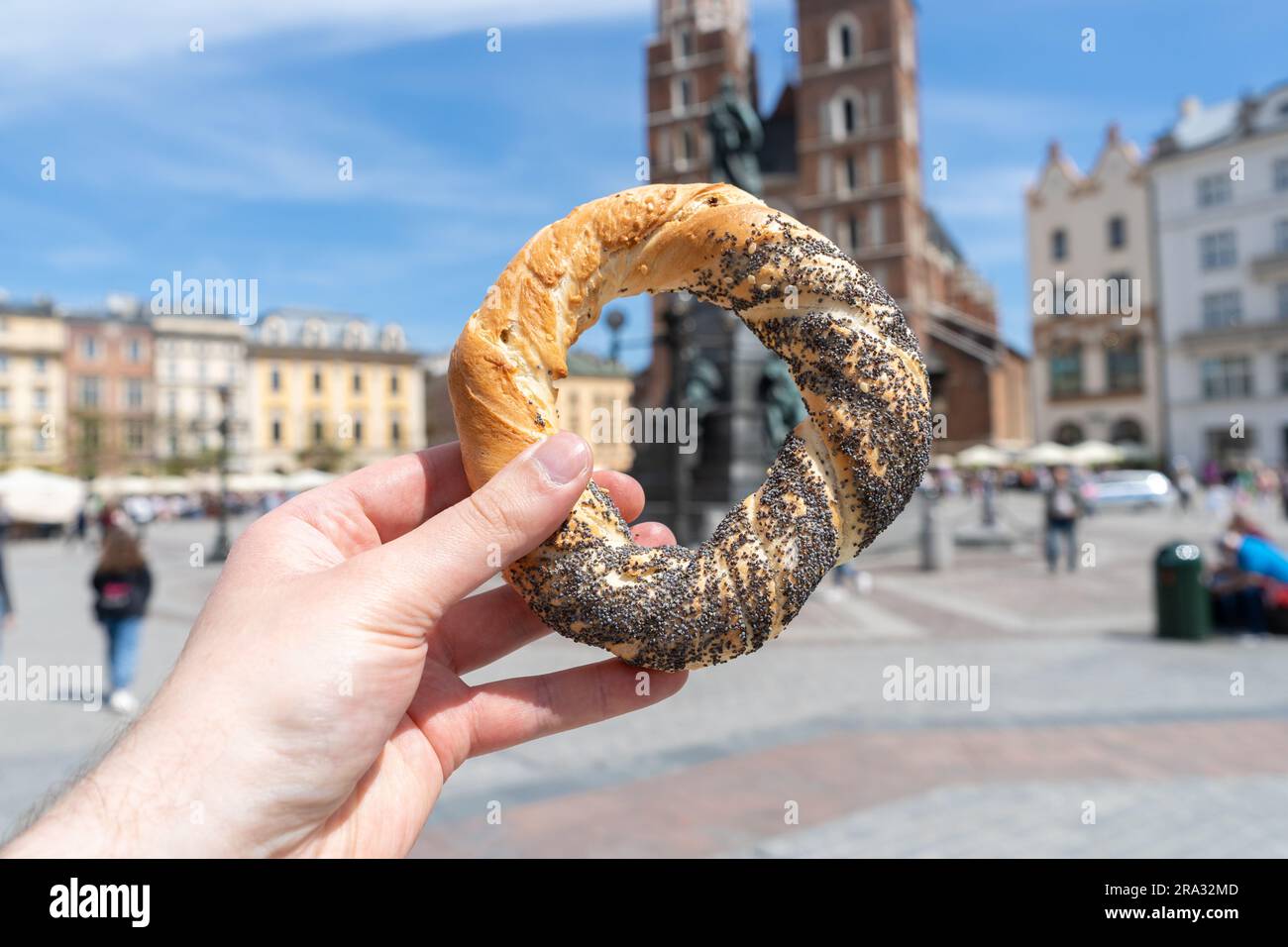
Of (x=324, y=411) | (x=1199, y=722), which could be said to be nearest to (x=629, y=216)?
(x=1199, y=722)

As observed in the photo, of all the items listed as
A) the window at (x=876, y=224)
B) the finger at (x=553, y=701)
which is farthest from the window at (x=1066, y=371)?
the finger at (x=553, y=701)

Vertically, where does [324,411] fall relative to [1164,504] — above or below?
above

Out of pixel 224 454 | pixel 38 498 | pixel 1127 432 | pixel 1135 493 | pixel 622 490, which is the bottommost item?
pixel 1135 493

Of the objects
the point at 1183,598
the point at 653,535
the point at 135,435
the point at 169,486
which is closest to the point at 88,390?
the point at 135,435

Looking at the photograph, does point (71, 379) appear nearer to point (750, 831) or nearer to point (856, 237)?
point (856, 237)

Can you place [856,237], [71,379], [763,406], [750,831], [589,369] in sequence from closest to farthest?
[750,831] → [763,406] → [589,369] → [856,237] → [71,379]

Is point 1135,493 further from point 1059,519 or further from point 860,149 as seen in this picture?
point 860,149

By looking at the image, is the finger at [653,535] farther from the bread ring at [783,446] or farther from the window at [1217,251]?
the window at [1217,251]
